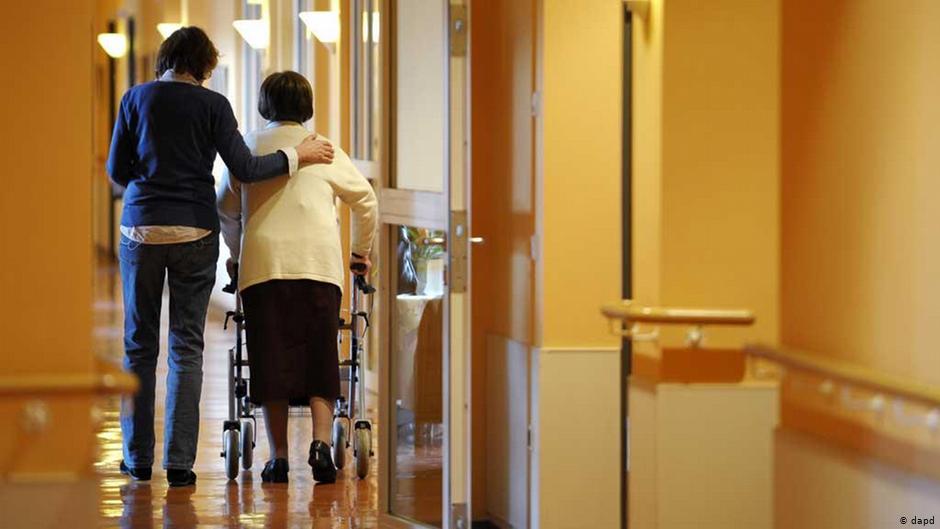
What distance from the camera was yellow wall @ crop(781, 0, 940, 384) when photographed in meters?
2.56

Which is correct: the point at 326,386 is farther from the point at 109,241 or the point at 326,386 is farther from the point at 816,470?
the point at 109,241

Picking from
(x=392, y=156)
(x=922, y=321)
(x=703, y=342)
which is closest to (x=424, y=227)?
(x=392, y=156)

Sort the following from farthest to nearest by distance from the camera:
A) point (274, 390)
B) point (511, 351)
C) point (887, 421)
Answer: point (274, 390) < point (511, 351) < point (887, 421)

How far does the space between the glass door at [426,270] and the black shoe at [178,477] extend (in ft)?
2.57

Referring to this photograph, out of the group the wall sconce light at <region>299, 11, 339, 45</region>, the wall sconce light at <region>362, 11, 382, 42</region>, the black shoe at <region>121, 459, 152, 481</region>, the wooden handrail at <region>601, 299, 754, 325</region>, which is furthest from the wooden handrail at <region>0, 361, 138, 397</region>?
the wall sconce light at <region>299, 11, 339, 45</region>

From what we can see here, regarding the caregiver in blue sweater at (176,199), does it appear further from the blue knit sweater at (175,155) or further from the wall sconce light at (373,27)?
the wall sconce light at (373,27)

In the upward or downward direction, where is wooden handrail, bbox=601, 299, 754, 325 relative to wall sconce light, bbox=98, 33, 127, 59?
downward

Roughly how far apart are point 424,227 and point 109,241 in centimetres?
1581

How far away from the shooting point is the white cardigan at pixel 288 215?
16.1 feet

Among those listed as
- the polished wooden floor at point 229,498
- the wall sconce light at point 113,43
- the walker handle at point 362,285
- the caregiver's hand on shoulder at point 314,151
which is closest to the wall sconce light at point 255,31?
the wall sconce light at point 113,43

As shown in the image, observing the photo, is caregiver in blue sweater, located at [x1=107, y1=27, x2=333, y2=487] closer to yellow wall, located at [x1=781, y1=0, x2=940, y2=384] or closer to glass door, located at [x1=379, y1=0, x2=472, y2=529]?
glass door, located at [x1=379, y1=0, x2=472, y2=529]

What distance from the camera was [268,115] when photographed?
16.8 ft

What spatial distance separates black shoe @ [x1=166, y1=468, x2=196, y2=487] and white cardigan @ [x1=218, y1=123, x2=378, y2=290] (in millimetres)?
639

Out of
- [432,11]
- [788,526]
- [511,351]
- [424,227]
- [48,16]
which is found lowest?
[788,526]
